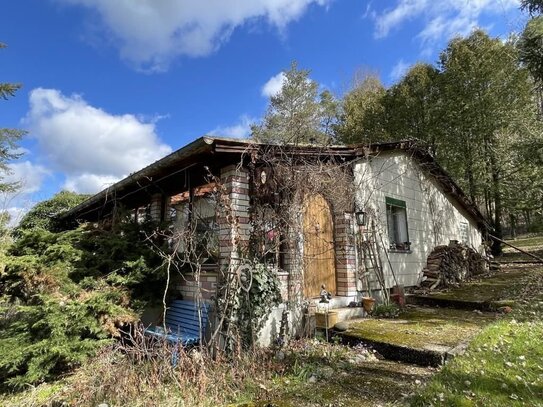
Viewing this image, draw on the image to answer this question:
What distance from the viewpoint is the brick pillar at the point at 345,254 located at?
703cm

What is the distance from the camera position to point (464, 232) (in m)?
13.2

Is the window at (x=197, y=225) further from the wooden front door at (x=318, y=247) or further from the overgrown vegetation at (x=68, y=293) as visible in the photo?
the wooden front door at (x=318, y=247)

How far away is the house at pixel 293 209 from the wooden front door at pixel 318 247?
0.8 inches

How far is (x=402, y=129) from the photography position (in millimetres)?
18266

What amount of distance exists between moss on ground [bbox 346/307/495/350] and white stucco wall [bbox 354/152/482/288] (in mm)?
1411

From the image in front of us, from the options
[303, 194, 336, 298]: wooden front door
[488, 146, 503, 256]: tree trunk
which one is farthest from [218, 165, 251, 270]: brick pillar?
[488, 146, 503, 256]: tree trunk

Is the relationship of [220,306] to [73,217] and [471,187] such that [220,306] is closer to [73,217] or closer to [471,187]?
[73,217]

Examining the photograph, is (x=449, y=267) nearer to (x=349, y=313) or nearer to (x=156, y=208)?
(x=349, y=313)

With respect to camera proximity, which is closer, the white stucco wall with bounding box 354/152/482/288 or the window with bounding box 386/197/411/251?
the white stucco wall with bounding box 354/152/482/288

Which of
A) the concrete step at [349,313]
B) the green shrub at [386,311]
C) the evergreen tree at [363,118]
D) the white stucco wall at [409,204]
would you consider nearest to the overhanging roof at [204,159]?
the white stucco wall at [409,204]

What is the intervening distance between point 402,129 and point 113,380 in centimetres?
1800

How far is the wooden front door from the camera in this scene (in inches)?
262

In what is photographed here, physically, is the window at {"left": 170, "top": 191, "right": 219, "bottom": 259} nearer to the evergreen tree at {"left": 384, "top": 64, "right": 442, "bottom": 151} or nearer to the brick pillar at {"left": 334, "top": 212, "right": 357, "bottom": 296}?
the brick pillar at {"left": 334, "top": 212, "right": 357, "bottom": 296}

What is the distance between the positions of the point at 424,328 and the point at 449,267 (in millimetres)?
5288
